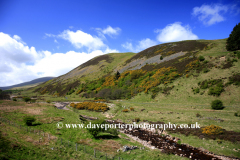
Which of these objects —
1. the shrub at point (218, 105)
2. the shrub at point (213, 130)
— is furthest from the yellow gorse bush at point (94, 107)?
the shrub at point (218, 105)

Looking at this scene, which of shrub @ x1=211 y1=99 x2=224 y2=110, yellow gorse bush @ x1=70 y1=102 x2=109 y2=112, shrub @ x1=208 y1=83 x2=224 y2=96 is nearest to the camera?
shrub @ x1=211 y1=99 x2=224 y2=110

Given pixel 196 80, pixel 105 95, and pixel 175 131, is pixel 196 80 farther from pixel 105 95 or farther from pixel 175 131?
pixel 105 95

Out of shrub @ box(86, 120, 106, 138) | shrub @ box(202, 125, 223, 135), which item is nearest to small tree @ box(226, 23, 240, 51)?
shrub @ box(202, 125, 223, 135)

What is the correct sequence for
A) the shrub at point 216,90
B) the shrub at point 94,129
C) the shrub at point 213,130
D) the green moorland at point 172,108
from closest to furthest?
the green moorland at point 172,108, the shrub at point 213,130, the shrub at point 94,129, the shrub at point 216,90

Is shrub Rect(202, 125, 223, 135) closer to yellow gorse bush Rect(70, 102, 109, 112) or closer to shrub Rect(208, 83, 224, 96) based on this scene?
shrub Rect(208, 83, 224, 96)

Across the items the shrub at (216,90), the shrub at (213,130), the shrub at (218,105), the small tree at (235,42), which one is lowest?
the shrub at (213,130)

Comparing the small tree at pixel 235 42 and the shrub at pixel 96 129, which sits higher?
the small tree at pixel 235 42

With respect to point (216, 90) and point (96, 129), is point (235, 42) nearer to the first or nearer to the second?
point (216, 90)

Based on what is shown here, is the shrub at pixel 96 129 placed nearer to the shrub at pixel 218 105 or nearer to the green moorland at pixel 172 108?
the green moorland at pixel 172 108

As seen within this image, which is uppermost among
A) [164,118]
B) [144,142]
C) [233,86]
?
[233,86]

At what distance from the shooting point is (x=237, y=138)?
16.6m

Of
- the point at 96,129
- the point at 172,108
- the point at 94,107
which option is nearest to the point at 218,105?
the point at 172,108

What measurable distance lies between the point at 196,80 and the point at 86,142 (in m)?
41.2

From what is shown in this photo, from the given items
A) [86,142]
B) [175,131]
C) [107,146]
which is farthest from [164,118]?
[86,142]
